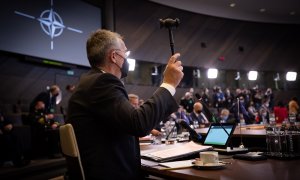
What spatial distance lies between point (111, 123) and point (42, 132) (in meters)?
3.63

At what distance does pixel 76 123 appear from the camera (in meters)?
1.17

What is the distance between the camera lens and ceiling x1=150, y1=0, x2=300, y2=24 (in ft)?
30.7

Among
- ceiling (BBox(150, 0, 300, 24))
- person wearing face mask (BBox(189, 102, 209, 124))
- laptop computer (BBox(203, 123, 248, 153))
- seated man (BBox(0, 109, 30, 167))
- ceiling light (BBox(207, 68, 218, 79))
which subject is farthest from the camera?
ceiling light (BBox(207, 68, 218, 79))

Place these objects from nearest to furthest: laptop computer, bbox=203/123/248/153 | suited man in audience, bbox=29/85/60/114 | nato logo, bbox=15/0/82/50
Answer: laptop computer, bbox=203/123/248/153 → suited man in audience, bbox=29/85/60/114 → nato logo, bbox=15/0/82/50

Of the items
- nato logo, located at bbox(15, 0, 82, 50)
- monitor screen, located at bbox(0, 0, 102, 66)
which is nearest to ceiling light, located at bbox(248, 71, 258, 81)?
monitor screen, located at bbox(0, 0, 102, 66)

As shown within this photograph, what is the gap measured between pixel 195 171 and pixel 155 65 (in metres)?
8.02

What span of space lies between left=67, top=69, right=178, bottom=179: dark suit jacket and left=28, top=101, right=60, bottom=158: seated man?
343 centimetres

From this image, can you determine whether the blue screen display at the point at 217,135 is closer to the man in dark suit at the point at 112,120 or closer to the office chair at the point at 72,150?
the man in dark suit at the point at 112,120

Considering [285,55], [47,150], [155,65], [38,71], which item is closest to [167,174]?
[47,150]

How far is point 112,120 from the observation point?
107cm

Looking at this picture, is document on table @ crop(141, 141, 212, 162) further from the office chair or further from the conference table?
the office chair

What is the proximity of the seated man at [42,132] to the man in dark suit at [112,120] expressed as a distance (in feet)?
11.1

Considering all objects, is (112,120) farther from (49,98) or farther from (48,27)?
(48,27)

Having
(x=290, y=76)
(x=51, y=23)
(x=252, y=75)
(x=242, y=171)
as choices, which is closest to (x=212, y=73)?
(x=252, y=75)
